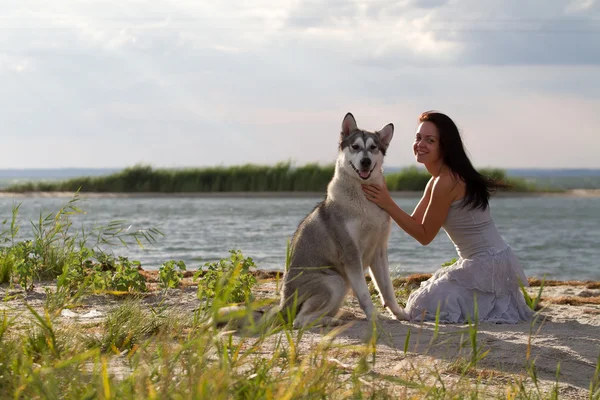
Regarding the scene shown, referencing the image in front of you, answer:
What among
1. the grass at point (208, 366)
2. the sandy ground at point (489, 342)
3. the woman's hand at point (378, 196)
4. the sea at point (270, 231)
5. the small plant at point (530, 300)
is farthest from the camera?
the sea at point (270, 231)

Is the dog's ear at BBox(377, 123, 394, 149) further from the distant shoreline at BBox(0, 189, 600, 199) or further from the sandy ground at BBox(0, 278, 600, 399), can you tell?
the distant shoreline at BBox(0, 189, 600, 199)

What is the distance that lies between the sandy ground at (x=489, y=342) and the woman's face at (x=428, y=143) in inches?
54.7

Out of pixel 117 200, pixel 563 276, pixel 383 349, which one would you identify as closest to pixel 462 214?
pixel 383 349

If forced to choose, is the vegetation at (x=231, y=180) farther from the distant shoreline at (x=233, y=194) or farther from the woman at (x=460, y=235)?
the woman at (x=460, y=235)

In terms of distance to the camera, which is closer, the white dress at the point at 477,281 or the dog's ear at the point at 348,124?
the dog's ear at the point at 348,124

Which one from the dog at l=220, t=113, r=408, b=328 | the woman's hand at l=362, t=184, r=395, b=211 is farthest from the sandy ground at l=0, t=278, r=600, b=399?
the woman's hand at l=362, t=184, r=395, b=211

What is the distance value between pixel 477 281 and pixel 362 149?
1568 millimetres

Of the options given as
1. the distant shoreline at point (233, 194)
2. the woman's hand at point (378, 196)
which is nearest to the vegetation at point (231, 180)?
the distant shoreline at point (233, 194)

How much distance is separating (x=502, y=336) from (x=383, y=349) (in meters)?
1.03

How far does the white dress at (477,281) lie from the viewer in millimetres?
5695

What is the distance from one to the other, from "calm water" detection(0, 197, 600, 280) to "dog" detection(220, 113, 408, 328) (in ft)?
6.87

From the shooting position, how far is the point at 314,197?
28016 mm

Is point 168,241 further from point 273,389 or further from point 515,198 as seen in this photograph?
point 515,198

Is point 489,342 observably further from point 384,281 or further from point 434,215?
point 434,215
